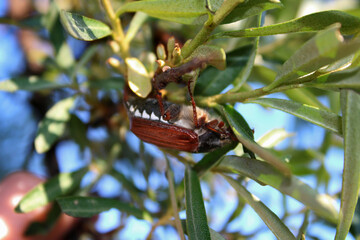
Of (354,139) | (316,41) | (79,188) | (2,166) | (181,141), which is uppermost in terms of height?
(316,41)

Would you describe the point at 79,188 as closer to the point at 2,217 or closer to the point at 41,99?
the point at 2,217

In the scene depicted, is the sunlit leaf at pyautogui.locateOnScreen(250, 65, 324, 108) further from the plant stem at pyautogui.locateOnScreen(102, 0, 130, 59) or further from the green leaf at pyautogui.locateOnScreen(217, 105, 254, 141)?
the plant stem at pyautogui.locateOnScreen(102, 0, 130, 59)

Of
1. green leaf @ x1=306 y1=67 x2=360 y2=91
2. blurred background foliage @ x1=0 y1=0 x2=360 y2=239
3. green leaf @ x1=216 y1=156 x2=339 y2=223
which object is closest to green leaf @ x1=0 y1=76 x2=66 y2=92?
blurred background foliage @ x1=0 y1=0 x2=360 y2=239

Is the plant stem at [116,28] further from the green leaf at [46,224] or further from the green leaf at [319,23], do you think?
the green leaf at [46,224]

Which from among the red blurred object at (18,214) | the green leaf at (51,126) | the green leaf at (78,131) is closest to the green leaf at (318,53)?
the green leaf at (51,126)

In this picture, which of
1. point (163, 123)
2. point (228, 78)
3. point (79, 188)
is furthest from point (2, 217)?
point (228, 78)

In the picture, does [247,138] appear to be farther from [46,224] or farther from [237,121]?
[46,224]
